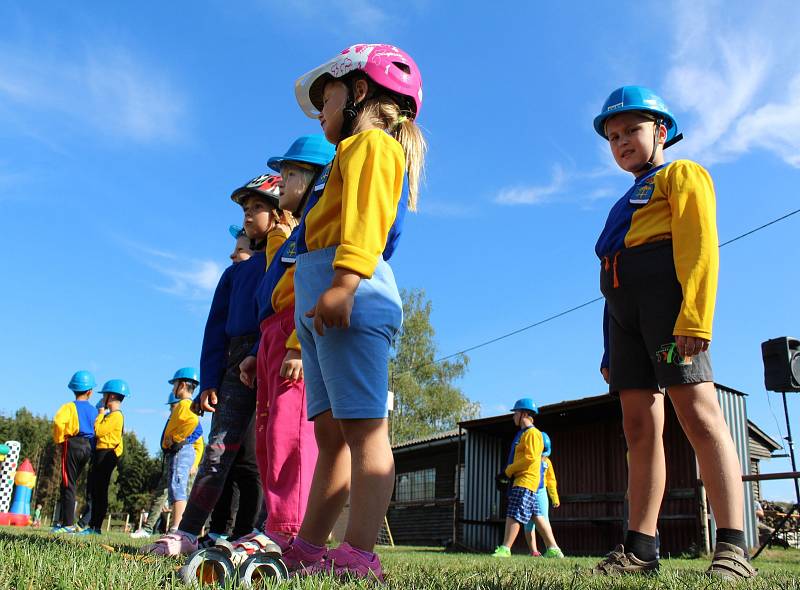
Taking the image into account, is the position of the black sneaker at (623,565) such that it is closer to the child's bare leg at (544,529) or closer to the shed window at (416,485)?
the child's bare leg at (544,529)

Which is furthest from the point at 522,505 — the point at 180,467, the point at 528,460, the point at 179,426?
the point at 179,426

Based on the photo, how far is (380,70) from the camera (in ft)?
9.77

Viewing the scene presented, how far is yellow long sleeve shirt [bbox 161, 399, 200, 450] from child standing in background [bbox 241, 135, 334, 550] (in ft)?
20.5

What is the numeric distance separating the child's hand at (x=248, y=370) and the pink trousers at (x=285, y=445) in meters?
0.53

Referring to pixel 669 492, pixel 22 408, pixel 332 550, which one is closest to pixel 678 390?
pixel 332 550

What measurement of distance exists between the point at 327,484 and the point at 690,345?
163 cm

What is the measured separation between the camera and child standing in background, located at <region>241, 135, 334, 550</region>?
3264mm

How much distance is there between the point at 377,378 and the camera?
256 centimetres

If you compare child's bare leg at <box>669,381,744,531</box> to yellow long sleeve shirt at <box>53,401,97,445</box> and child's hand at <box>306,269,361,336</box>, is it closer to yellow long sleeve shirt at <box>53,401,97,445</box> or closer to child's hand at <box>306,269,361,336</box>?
child's hand at <box>306,269,361,336</box>

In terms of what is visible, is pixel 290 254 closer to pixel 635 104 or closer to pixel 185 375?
pixel 635 104

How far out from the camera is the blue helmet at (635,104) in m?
3.66

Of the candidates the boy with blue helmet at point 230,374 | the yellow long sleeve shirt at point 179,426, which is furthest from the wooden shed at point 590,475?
the boy with blue helmet at point 230,374

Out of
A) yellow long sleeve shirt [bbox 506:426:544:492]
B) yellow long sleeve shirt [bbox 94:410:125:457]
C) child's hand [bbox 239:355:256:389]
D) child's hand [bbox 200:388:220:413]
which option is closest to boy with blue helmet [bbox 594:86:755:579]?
child's hand [bbox 239:355:256:389]

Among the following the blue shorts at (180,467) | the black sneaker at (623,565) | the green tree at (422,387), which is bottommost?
the black sneaker at (623,565)
